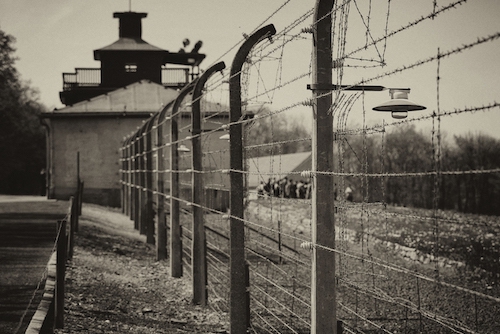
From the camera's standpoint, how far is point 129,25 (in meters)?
39.2

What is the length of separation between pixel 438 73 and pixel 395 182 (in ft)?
105

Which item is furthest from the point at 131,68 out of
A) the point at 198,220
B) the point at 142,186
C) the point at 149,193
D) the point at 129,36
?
the point at 198,220

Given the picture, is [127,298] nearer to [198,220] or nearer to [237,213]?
[198,220]

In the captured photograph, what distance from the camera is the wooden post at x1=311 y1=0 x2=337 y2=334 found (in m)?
3.14

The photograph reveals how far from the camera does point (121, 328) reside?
19.5 feet

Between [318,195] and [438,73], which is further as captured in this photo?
[318,195]

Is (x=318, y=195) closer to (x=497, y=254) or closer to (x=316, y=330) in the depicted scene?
(x=316, y=330)

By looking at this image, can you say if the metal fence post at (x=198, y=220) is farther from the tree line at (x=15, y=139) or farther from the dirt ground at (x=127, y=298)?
the tree line at (x=15, y=139)

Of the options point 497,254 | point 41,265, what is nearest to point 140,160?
point 41,265

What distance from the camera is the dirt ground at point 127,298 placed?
6.11m

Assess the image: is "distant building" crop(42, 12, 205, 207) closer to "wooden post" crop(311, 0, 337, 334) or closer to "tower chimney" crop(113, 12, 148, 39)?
"tower chimney" crop(113, 12, 148, 39)

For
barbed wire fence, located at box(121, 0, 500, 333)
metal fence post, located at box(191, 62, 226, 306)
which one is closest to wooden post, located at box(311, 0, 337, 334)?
barbed wire fence, located at box(121, 0, 500, 333)

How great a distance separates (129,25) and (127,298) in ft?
112

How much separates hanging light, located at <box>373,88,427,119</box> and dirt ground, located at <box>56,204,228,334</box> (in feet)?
10.5
